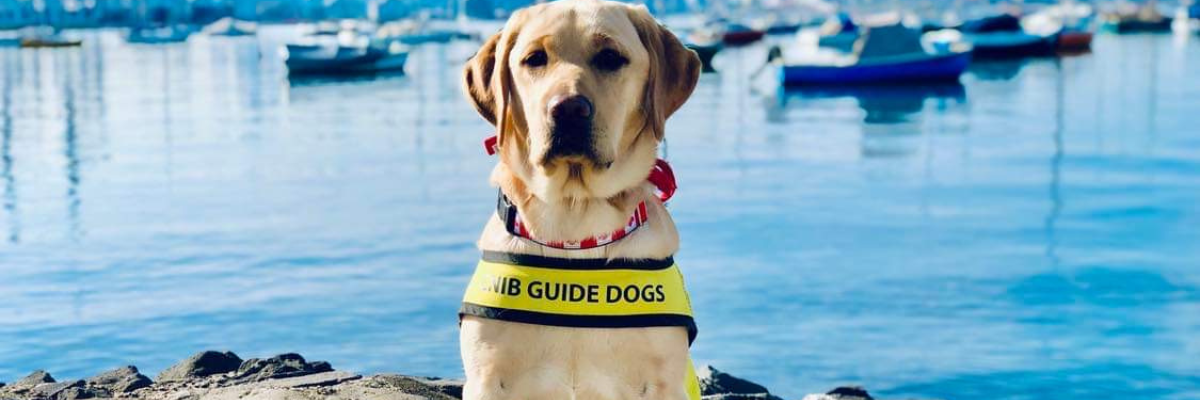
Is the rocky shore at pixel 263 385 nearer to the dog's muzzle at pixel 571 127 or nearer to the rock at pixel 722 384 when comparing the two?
the rock at pixel 722 384

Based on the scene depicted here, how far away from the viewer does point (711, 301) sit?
1251 cm

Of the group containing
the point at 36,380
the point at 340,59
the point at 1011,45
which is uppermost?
the point at 1011,45

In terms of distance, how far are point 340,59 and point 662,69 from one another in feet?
191

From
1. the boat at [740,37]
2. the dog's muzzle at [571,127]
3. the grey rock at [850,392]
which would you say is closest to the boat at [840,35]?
the boat at [740,37]

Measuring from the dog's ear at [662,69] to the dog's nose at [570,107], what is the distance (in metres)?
0.31

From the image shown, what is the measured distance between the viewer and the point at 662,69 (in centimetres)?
485

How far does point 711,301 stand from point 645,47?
7.85 meters

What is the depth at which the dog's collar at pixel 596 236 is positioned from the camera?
4.89 m

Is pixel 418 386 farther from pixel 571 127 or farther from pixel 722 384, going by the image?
pixel 571 127

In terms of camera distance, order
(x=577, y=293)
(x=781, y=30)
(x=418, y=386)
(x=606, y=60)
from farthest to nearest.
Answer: (x=781, y=30) < (x=418, y=386) < (x=577, y=293) < (x=606, y=60)

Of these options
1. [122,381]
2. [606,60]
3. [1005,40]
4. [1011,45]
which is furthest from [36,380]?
[1011,45]

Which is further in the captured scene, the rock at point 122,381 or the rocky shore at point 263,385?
the rock at point 122,381

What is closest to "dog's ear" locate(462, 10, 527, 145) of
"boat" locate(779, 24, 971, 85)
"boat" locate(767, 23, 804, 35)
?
"boat" locate(779, 24, 971, 85)

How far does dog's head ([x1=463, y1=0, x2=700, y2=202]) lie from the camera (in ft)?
15.1
